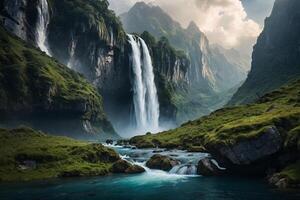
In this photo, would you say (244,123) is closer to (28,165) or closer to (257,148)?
(257,148)

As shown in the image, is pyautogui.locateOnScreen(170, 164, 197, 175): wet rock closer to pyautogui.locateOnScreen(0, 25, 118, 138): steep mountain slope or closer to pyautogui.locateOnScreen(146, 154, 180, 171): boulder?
pyautogui.locateOnScreen(146, 154, 180, 171): boulder

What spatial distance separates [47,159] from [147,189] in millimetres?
26376

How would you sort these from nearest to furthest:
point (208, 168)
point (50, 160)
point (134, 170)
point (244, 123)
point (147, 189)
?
point (147, 189), point (208, 168), point (50, 160), point (244, 123), point (134, 170)

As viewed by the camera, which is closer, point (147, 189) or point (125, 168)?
point (147, 189)

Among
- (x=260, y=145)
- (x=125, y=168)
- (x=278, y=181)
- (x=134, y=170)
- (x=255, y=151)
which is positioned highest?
(x=260, y=145)

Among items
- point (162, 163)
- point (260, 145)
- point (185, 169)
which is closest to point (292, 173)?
point (260, 145)

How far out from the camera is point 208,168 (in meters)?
76.7

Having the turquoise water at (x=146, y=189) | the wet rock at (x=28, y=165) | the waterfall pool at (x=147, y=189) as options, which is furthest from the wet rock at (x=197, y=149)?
the wet rock at (x=28, y=165)

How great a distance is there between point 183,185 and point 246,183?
10.5 metres

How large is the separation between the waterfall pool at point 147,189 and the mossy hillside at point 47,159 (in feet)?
15.6

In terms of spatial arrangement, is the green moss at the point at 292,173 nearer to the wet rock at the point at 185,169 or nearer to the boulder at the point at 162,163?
the wet rock at the point at 185,169

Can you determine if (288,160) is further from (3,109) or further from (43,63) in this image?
(43,63)

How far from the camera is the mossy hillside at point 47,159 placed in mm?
74250

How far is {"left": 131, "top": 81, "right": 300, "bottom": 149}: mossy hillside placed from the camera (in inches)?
2926
